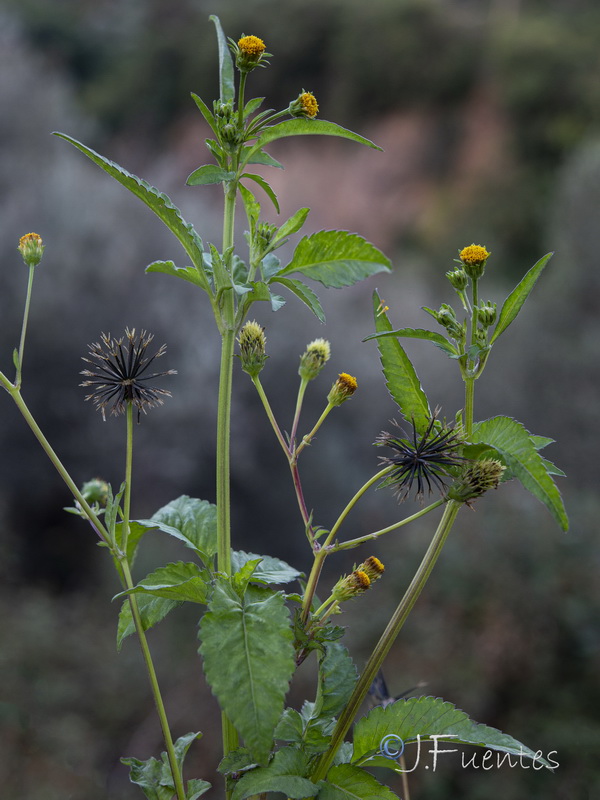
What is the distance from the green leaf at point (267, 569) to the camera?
0.63 meters

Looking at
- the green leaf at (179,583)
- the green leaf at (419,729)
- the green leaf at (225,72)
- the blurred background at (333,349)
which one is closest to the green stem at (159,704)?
the green leaf at (179,583)

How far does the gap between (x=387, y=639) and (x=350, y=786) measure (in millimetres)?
112

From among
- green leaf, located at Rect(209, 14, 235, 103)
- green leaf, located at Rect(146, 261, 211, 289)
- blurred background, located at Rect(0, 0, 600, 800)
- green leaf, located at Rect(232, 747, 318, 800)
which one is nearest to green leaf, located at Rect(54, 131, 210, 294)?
green leaf, located at Rect(146, 261, 211, 289)

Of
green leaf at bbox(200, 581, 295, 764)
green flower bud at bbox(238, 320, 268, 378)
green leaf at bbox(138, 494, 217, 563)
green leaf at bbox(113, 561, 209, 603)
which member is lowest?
green leaf at bbox(200, 581, 295, 764)

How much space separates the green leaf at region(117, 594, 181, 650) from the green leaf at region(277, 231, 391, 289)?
0.29m

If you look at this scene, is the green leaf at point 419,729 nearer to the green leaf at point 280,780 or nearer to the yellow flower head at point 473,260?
the green leaf at point 280,780

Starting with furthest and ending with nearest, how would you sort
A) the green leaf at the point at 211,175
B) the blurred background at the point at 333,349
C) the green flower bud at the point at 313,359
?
the blurred background at the point at 333,349 < the green flower bud at the point at 313,359 < the green leaf at the point at 211,175

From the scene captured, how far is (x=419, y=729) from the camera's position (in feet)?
1.95

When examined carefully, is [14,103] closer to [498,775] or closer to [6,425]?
[6,425]

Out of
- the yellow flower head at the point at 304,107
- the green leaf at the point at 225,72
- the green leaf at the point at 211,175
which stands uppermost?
the green leaf at the point at 225,72

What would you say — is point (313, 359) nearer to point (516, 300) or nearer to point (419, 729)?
point (516, 300)

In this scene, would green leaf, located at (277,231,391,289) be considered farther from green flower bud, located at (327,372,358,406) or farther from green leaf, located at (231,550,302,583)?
green leaf, located at (231,550,302,583)

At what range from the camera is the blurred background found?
9.87 ft

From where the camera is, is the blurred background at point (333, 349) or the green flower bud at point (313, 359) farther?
the blurred background at point (333, 349)
